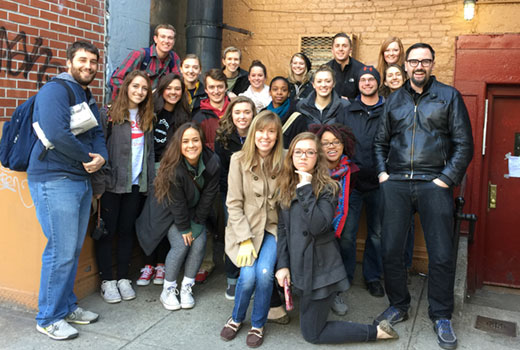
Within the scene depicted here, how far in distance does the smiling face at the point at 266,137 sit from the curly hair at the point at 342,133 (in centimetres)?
45

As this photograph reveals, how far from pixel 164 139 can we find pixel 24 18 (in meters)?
1.71

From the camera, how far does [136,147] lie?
420 cm

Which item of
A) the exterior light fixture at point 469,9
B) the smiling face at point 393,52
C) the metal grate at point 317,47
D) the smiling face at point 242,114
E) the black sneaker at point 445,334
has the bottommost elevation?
the black sneaker at point 445,334

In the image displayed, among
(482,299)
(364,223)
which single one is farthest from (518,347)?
(482,299)

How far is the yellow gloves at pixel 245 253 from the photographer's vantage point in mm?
3555

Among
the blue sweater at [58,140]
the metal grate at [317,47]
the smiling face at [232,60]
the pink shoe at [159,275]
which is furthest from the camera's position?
the metal grate at [317,47]

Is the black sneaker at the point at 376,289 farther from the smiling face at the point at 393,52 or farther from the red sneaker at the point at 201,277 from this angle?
the smiling face at the point at 393,52

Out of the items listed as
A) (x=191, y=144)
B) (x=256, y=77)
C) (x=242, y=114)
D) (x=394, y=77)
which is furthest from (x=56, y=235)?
(x=394, y=77)

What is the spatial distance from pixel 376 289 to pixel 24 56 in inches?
156

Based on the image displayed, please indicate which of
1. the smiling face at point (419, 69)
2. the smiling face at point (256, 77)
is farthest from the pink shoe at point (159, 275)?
the smiling face at point (419, 69)

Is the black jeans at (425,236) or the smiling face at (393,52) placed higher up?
the smiling face at (393,52)

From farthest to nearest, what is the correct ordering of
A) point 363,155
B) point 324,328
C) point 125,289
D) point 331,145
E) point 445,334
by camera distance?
point 363,155 < point 125,289 < point 331,145 < point 445,334 < point 324,328

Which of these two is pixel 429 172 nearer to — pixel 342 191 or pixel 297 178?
pixel 342 191

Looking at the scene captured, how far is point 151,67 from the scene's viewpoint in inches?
194
